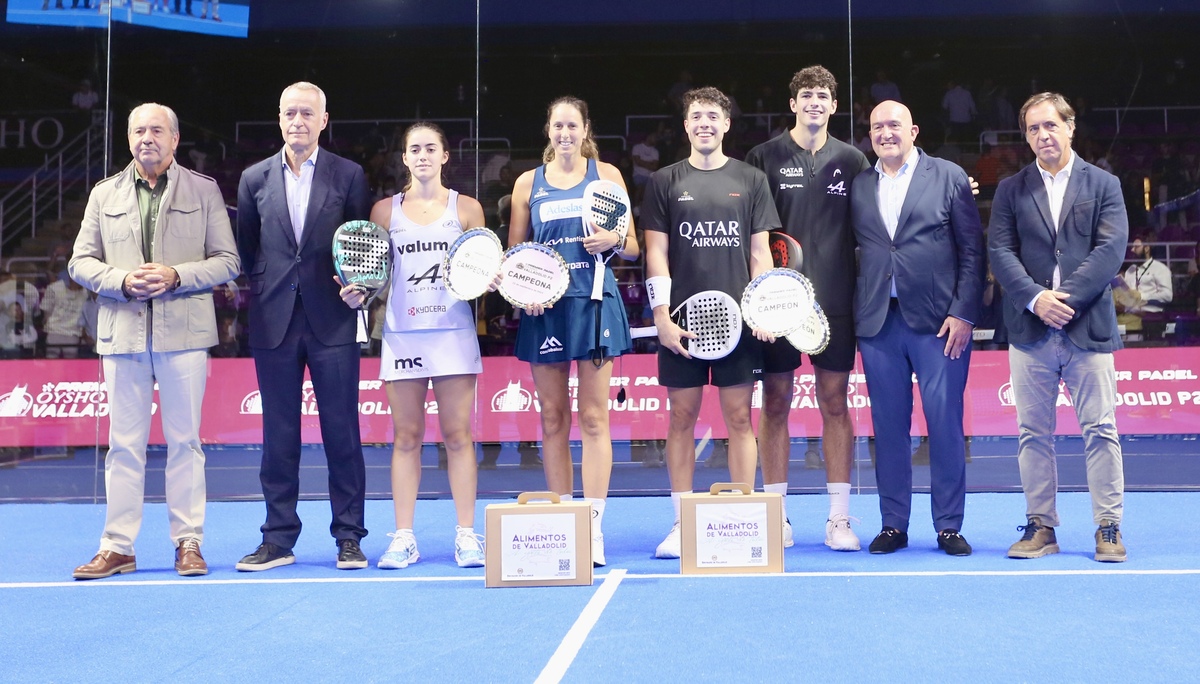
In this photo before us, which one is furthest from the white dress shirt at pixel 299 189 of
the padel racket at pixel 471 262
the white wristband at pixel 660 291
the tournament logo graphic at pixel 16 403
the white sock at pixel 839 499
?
the tournament logo graphic at pixel 16 403

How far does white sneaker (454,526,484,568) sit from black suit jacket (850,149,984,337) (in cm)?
187

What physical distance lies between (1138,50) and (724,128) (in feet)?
14.8

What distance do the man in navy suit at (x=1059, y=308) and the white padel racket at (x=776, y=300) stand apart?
90 cm

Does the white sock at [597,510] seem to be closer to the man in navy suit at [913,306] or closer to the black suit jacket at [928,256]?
the man in navy suit at [913,306]

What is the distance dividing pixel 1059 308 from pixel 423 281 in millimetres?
2552

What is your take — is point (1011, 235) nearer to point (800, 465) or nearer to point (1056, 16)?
point (800, 465)

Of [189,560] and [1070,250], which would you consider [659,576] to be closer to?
[189,560]

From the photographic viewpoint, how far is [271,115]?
751cm

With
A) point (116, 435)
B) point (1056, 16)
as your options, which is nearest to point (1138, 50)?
Answer: point (1056, 16)

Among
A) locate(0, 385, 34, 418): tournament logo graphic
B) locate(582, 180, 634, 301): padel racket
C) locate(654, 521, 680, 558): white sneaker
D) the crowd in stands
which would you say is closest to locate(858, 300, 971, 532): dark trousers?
locate(654, 521, 680, 558): white sneaker

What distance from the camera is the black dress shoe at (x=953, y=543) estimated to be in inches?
167

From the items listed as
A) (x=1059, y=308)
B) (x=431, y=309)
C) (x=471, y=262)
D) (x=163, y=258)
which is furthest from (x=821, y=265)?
(x=163, y=258)

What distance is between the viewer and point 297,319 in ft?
14.0

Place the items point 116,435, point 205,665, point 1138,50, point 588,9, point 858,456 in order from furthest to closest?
point 588,9 < point 1138,50 < point 858,456 < point 116,435 < point 205,665
